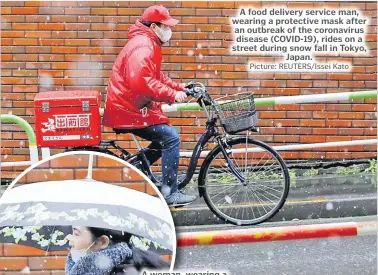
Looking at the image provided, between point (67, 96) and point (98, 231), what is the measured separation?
2308 mm

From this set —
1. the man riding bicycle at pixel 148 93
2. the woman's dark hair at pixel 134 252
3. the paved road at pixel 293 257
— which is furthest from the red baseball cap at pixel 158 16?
the woman's dark hair at pixel 134 252

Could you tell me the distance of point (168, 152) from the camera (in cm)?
532

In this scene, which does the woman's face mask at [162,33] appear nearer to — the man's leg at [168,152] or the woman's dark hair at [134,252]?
the man's leg at [168,152]

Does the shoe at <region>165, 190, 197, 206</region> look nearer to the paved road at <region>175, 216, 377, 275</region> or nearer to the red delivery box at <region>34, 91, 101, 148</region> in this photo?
the paved road at <region>175, 216, 377, 275</region>

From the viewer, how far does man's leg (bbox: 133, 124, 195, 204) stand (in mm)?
5277

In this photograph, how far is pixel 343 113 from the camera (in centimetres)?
693

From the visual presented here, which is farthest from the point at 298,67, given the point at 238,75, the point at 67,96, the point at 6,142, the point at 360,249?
the point at 6,142

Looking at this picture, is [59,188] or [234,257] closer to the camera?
[59,188]

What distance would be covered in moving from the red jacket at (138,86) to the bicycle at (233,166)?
0.45 ft

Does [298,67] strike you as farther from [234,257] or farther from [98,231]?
[98,231]

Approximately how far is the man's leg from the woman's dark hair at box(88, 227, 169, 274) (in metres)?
2.16

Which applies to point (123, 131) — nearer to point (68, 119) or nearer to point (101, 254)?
point (68, 119)

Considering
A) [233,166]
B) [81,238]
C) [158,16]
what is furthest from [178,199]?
[81,238]

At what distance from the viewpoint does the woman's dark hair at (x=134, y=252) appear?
2947 millimetres
